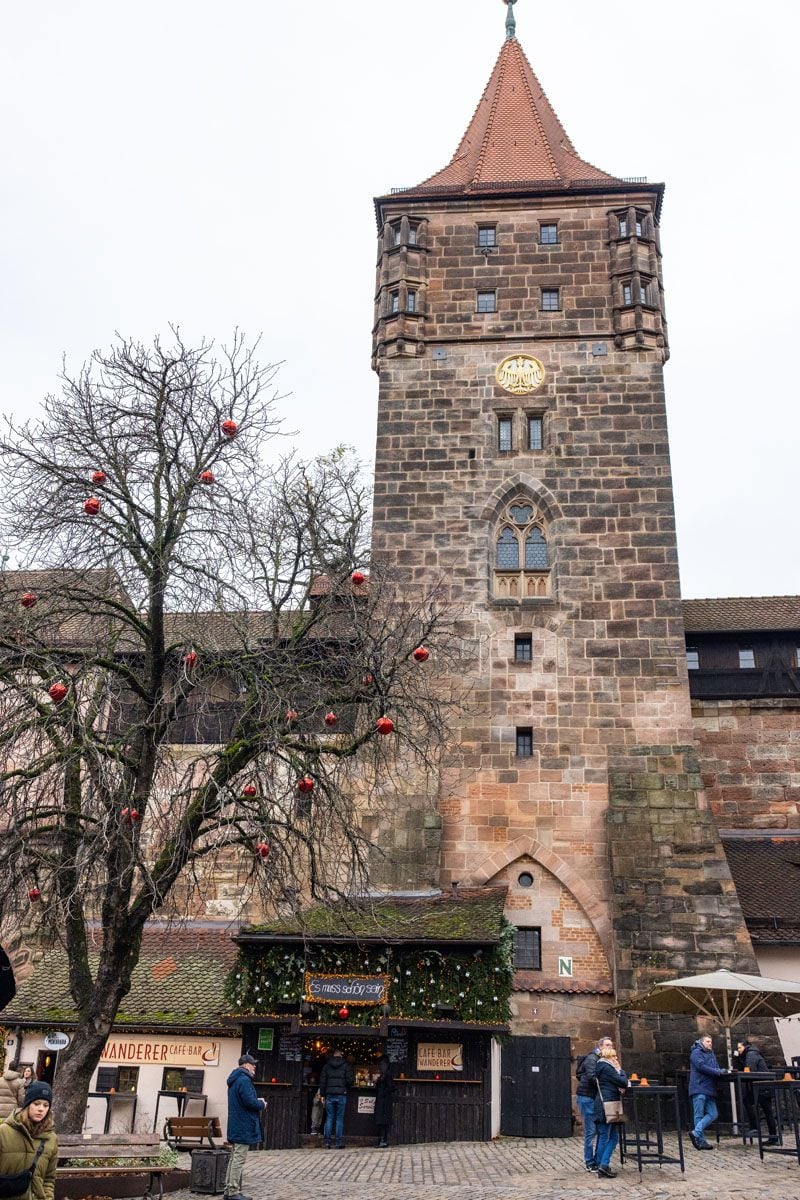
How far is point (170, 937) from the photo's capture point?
19.2 meters

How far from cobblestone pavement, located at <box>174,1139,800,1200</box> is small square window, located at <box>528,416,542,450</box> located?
12.6 m

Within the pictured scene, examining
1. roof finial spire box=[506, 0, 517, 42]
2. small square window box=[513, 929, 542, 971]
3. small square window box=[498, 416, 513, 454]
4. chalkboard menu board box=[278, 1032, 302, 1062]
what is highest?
roof finial spire box=[506, 0, 517, 42]

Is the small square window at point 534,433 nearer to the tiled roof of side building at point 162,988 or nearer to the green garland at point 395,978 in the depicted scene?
the green garland at point 395,978

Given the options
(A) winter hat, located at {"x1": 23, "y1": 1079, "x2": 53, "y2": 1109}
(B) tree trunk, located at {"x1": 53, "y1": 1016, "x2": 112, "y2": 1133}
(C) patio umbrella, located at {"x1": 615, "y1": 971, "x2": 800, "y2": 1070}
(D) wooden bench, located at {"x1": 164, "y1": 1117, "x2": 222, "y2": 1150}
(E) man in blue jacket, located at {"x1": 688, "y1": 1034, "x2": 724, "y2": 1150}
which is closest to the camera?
(A) winter hat, located at {"x1": 23, "y1": 1079, "x2": 53, "y2": 1109}

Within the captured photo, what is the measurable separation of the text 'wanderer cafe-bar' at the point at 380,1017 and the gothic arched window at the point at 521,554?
6959 millimetres

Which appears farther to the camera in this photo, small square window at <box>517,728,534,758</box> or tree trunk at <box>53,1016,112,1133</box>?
small square window at <box>517,728,534,758</box>

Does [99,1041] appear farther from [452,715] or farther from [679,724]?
[679,724]

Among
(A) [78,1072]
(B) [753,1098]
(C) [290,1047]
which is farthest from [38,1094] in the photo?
(C) [290,1047]

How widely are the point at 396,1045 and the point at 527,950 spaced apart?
3.85m

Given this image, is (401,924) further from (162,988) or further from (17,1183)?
(17,1183)

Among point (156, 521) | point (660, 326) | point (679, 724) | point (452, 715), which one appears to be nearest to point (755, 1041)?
point (679, 724)

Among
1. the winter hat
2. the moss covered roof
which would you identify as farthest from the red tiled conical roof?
the winter hat

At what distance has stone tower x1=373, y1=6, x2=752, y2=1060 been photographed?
18.0 meters

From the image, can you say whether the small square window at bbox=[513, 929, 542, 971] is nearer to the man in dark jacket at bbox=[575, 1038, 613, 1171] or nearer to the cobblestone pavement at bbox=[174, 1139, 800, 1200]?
the cobblestone pavement at bbox=[174, 1139, 800, 1200]
